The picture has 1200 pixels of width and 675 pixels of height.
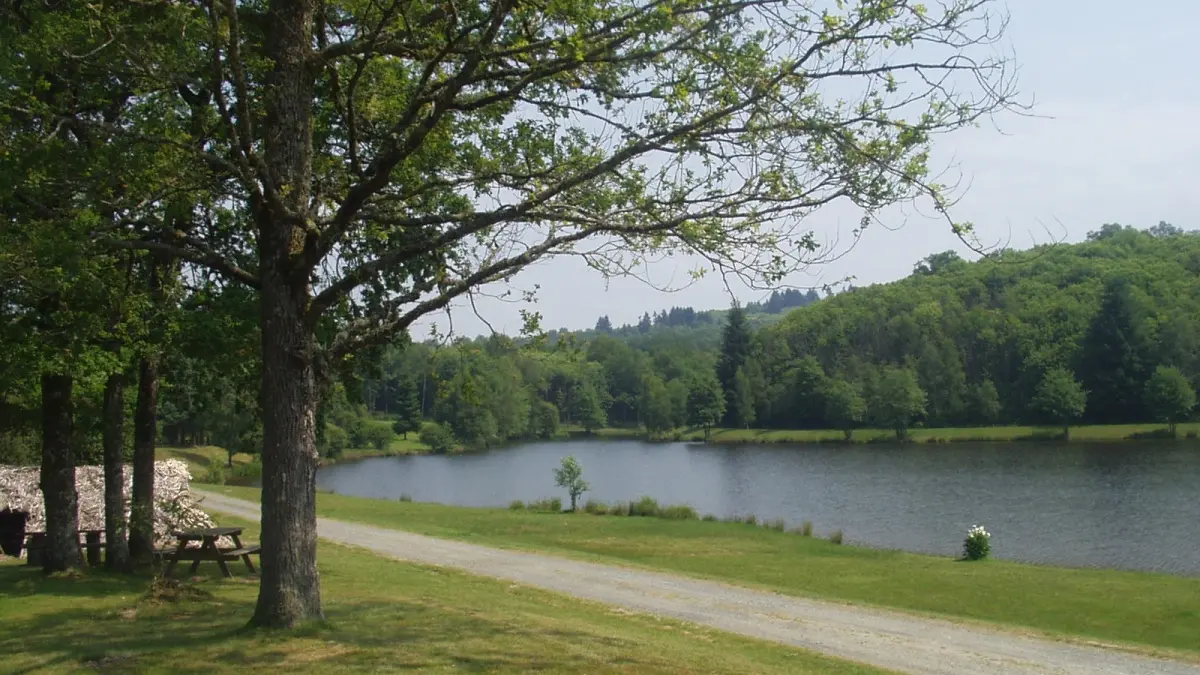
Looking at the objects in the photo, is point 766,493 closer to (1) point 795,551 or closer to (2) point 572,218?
(1) point 795,551

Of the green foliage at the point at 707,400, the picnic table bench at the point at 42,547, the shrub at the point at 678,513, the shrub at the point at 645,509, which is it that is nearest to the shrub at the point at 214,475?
the shrub at the point at 645,509

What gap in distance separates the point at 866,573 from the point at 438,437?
175 feet

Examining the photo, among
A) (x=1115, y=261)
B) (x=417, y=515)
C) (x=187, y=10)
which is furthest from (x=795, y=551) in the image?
(x=1115, y=261)

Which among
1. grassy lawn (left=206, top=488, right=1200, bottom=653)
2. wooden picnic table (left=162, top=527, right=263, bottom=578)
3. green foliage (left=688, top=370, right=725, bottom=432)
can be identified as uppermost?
green foliage (left=688, top=370, right=725, bottom=432)

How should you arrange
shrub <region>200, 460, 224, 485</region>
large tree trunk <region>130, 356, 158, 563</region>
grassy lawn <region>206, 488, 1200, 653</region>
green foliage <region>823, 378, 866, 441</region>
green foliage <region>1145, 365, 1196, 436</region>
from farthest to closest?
green foliage <region>823, 378, 866, 441</region>
green foliage <region>1145, 365, 1196, 436</region>
shrub <region>200, 460, 224, 485</region>
grassy lawn <region>206, 488, 1200, 653</region>
large tree trunk <region>130, 356, 158, 563</region>

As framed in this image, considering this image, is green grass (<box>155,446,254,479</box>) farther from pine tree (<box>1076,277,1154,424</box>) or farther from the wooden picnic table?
pine tree (<box>1076,277,1154,424</box>)

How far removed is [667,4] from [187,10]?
15.2 ft

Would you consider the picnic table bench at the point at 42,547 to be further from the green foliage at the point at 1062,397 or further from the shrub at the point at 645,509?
the green foliage at the point at 1062,397

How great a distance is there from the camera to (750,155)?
790 cm

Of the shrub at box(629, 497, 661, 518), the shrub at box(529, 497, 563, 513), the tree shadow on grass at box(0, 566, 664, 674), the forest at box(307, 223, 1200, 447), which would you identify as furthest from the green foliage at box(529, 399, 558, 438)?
the tree shadow on grass at box(0, 566, 664, 674)

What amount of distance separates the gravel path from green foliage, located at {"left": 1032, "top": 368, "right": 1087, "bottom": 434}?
6763 cm

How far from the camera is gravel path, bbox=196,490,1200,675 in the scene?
36.3 feet

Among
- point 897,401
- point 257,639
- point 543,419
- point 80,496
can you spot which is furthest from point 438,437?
point 257,639

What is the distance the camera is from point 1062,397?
76.8 metres
